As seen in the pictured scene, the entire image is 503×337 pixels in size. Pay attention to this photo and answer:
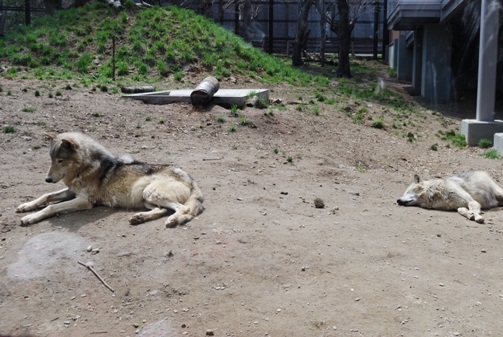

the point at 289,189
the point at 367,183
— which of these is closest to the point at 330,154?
the point at 367,183

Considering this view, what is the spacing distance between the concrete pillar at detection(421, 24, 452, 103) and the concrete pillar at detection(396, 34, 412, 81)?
5.42 m

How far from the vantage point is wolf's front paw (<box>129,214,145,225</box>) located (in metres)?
5.60

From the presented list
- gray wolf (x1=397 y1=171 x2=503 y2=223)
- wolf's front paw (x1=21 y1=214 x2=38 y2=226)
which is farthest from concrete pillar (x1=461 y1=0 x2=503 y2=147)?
wolf's front paw (x1=21 y1=214 x2=38 y2=226)

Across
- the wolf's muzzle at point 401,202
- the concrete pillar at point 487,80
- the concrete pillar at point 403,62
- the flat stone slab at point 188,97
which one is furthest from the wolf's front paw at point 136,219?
the concrete pillar at point 403,62

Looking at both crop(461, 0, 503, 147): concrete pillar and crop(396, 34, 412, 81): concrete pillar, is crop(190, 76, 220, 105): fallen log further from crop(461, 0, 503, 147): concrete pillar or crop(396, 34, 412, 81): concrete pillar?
crop(396, 34, 412, 81): concrete pillar

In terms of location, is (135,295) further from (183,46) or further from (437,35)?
(437,35)

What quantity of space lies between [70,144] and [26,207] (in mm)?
866

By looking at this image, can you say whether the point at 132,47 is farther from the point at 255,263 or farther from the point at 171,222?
the point at 255,263

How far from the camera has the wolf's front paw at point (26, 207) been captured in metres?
6.00

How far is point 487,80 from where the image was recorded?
12.8 meters

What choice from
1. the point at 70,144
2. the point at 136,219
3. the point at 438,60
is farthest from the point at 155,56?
the point at 136,219

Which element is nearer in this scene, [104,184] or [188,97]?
[104,184]

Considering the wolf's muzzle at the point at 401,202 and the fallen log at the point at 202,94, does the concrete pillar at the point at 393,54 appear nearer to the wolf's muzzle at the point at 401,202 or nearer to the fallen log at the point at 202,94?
the fallen log at the point at 202,94

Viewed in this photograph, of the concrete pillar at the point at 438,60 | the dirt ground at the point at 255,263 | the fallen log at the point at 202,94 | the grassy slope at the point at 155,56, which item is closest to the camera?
the dirt ground at the point at 255,263
